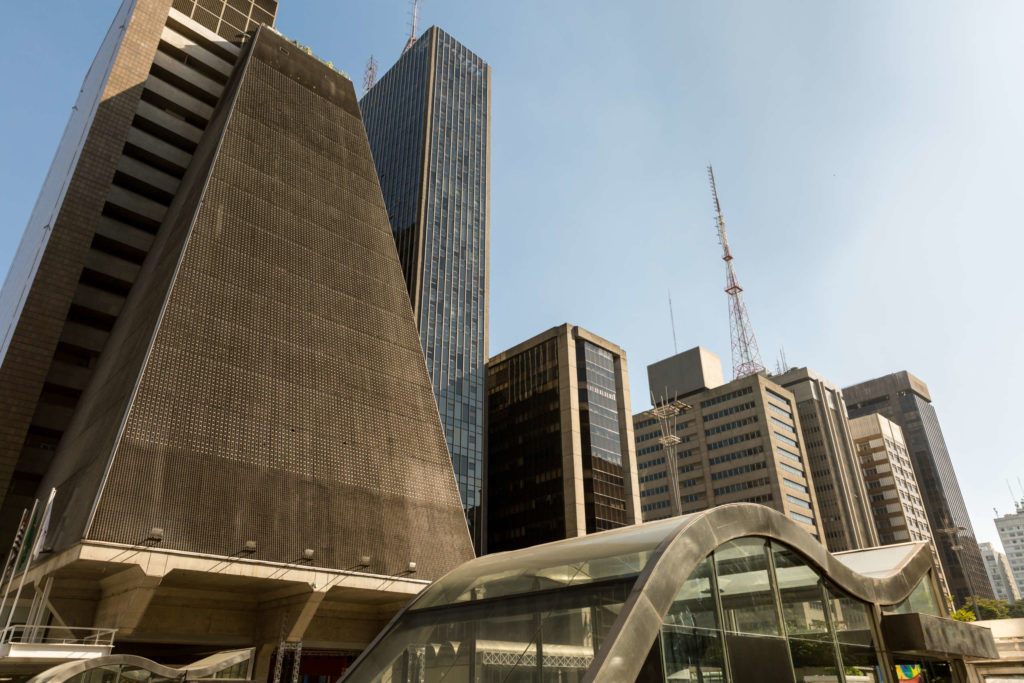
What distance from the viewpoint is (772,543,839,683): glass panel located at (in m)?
16.2

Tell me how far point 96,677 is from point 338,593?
422 inches

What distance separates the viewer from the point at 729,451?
115812 millimetres

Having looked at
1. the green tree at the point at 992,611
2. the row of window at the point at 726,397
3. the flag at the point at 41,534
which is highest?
the row of window at the point at 726,397

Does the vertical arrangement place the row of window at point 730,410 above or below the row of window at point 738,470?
above

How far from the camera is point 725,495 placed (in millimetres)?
114000

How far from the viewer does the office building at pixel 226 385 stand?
2655 cm

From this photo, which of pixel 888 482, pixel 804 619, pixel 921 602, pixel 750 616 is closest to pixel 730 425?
pixel 888 482

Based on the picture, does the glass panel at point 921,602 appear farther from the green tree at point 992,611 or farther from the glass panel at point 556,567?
the green tree at point 992,611

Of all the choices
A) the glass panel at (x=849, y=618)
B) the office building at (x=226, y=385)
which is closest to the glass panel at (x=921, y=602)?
the glass panel at (x=849, y=618)

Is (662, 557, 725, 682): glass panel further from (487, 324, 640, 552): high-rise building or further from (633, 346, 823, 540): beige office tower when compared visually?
(633, 346, 823, 540): beige office tower

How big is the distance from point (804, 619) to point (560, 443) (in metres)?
65.6

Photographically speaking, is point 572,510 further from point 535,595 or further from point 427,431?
point 535,595

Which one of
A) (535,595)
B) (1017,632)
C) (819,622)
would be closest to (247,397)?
(535,595)

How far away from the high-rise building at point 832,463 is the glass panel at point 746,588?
111 m
